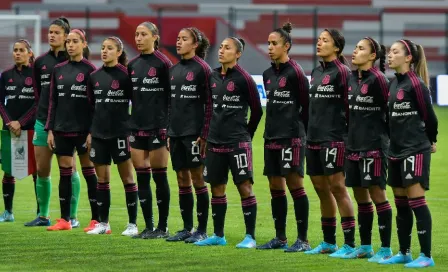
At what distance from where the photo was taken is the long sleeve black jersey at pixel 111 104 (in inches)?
474

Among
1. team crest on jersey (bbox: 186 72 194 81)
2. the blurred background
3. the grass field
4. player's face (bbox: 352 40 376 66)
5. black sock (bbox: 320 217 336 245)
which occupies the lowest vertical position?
the grass field

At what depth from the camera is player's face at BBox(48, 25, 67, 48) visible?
41.4 feet

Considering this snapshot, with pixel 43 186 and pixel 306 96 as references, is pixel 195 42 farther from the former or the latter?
pixel 43 186

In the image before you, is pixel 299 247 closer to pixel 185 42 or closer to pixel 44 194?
pixel 185 42

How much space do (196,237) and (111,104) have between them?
1613 mm

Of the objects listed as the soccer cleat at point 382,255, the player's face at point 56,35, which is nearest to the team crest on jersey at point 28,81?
the player's face at point 56,35

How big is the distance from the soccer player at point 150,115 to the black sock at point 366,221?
224 cm

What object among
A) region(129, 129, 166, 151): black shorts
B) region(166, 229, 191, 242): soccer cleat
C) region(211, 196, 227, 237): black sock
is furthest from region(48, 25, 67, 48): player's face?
region(211, 196, 227, 237): black sock

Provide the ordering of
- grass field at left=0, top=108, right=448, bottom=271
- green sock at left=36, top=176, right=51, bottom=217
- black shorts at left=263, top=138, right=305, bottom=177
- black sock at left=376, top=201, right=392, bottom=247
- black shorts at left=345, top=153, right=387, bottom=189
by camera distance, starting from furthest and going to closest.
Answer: green sock at left=36, top=176, right=51, bottom=217
black shorts at left=263, top=138, right=305, bottom=177
black sock at left=376, top=201, right=392, bottom=247
black shorts at left=345, top=153, right=387, bottom=189
grass field at left=0, top=108, right=448, bottom=271

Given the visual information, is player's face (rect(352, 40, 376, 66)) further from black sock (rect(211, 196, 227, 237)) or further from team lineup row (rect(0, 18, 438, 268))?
black sock (rect(211, 196, 227, 237))

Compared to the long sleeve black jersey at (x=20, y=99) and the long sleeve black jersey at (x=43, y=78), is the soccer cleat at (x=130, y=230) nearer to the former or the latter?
the long sleeve black jersey at (x=43, y=78)

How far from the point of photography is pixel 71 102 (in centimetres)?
1239

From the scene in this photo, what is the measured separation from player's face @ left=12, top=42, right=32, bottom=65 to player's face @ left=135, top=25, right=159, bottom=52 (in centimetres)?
193

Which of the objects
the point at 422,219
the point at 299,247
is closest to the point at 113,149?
the point at 299,247
